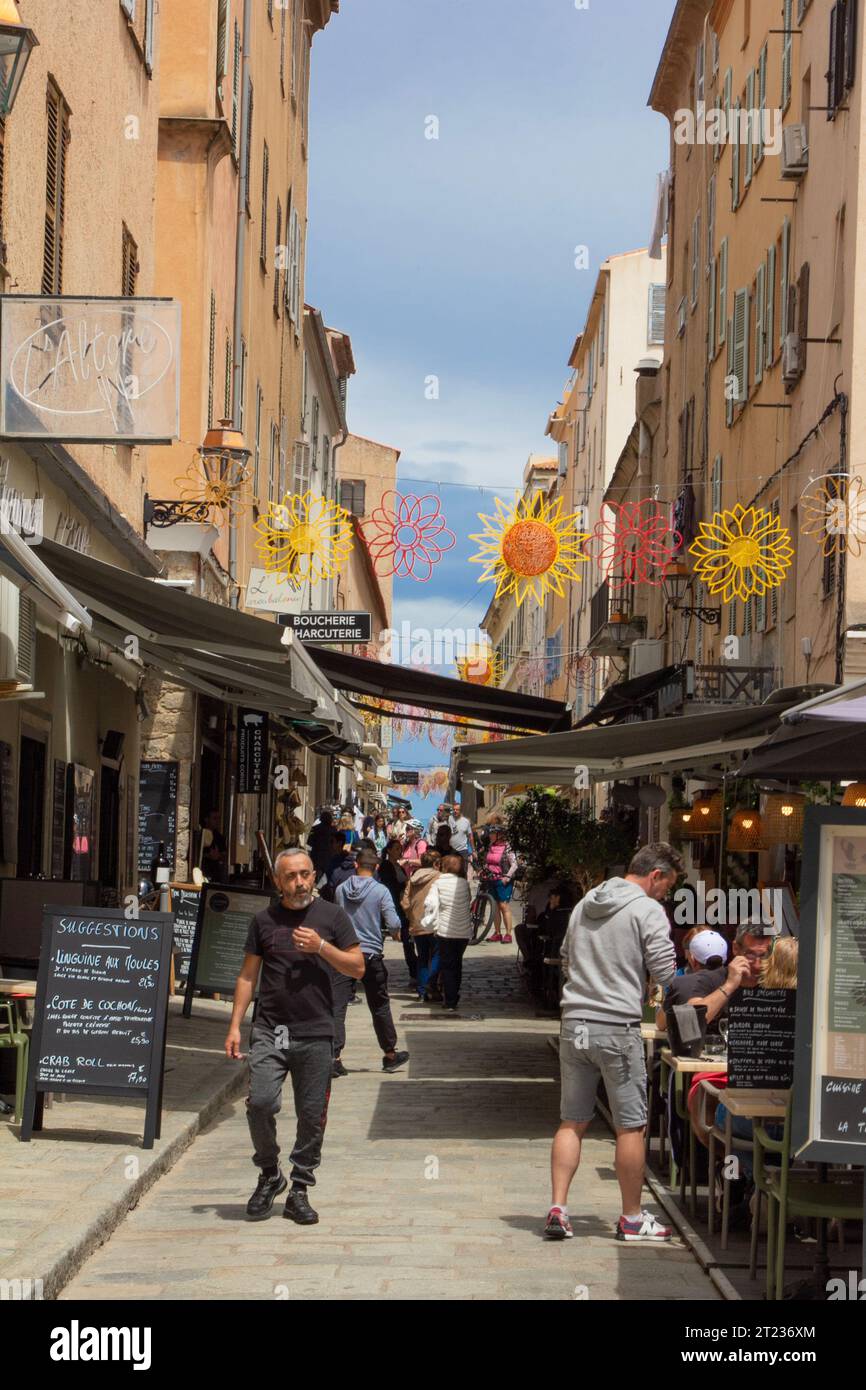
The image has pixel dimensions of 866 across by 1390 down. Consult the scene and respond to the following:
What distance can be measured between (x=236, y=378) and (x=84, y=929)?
53.0 ft

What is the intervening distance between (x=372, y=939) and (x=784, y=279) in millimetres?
10736

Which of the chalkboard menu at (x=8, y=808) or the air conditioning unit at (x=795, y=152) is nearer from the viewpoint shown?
the chalkboard menu at (x=8, y=808)

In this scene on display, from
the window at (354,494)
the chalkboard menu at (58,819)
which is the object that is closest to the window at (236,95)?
the chalkboard menu at (58,819)

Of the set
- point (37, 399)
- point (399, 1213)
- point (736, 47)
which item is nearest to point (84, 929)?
point (399, 1213)

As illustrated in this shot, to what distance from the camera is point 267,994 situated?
9.02 metres

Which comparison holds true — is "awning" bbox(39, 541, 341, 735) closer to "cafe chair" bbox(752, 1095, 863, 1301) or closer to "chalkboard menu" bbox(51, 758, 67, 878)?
"chalkboard menu" bbox(51, 758, 67, 878)

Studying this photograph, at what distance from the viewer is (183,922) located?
18.6 metres

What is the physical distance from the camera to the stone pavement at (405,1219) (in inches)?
296

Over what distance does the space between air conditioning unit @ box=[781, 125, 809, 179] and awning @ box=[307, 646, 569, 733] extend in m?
6.82

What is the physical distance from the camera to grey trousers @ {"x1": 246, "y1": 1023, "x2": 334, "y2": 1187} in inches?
350

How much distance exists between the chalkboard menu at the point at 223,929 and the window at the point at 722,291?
543 inches

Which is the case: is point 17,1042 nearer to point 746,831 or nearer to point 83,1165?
point 83,1165

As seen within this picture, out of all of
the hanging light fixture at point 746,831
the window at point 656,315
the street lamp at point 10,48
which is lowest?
the hanging light fixture at point 746,831

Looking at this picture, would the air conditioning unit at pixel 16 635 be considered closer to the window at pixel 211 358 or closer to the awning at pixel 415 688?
the awning at pixel 415 688
